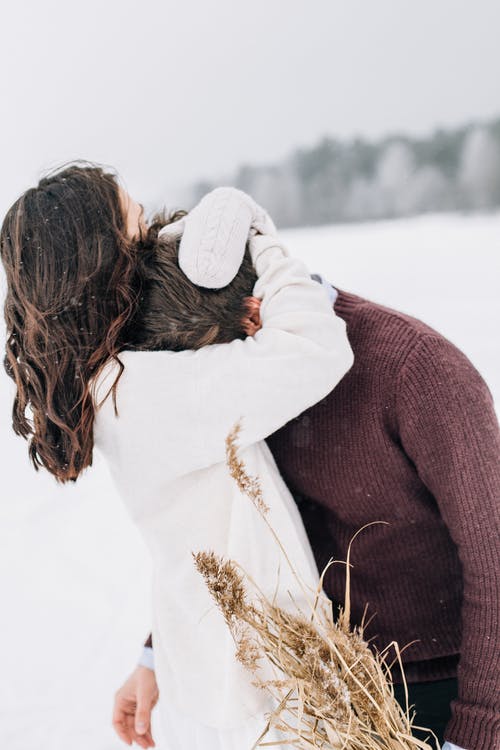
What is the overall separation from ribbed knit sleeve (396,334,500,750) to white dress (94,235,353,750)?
0.09 meters

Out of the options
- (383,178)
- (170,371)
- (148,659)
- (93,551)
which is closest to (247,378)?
(170,371)

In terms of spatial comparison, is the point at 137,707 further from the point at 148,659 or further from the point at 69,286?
the point at 69,286

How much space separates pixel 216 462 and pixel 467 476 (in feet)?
1.01

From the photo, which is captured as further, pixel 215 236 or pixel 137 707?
pixel 137 707

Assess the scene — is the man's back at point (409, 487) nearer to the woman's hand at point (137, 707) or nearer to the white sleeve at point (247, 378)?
the white sleeve at point (247, 378)

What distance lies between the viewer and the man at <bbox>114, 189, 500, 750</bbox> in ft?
2.21

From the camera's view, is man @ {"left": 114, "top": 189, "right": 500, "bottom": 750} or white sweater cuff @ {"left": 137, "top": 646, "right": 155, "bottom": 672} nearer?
man @ {"left": 114, "top": 189, "right": 500, "bottom": 750}

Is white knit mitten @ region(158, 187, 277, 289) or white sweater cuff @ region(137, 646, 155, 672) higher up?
white knit mitten @ region(158, 187, 277, 289)

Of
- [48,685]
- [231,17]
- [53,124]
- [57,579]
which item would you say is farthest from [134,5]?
[48,685]

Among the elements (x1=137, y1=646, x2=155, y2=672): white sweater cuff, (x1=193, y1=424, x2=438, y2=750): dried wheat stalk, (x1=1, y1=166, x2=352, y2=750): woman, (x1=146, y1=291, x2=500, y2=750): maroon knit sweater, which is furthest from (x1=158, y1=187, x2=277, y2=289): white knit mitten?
(x1=137, y1=646, x2=155, y2=672): white sweater cuff

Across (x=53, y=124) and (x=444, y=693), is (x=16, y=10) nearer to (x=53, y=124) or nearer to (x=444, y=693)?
(x=53, y=124)

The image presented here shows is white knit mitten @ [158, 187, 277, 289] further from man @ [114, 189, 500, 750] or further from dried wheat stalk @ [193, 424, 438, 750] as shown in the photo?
dried wheat stalk @ [193, 424, 438, 750]

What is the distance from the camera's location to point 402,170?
4109 mm

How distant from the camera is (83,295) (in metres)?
0.76
